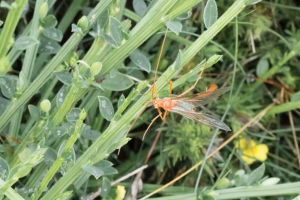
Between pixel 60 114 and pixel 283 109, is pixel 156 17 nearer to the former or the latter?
pixel 60 114

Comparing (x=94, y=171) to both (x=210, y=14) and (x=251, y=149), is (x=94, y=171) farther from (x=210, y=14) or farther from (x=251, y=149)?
(x=251, y=149)

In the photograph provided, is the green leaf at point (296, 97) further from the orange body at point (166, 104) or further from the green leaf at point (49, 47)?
the green leaf at point (49, 47)

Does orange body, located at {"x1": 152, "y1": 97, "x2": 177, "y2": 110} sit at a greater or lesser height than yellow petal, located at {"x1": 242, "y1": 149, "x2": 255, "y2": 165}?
greater

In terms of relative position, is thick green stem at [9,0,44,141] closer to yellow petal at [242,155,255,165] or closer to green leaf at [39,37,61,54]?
green leaf at [39,37,61,54]

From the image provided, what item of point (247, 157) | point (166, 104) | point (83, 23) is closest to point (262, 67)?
point (247, 157)

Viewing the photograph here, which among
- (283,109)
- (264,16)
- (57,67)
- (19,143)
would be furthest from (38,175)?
(264,16)

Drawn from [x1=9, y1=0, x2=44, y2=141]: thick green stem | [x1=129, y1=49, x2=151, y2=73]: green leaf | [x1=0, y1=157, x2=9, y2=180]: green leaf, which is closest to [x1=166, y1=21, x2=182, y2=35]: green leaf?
[x1=129, y1=49, x2=151, y2=73]: green leaf

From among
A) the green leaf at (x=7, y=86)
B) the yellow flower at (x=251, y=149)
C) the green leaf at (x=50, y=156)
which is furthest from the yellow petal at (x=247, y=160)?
the green leaf at (x=7, y=86)
